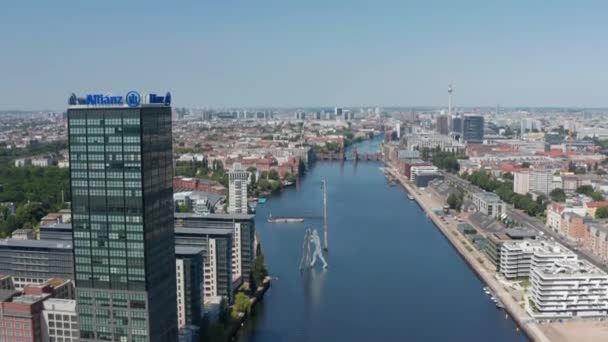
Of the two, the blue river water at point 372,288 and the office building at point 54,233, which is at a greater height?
the office building at point 54,233

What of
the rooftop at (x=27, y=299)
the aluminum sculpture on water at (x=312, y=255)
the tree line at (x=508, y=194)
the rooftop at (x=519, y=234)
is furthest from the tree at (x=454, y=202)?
the rooftop at (x=27, y=299)

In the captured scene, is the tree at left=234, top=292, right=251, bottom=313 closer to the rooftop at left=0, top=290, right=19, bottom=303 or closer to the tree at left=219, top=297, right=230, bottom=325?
the tree at left=219, top=297, right=230, bottom=325

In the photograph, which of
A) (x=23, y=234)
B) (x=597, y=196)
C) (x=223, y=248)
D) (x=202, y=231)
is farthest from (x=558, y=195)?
(x=23, y=234)

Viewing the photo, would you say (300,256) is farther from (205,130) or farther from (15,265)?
(205,130)

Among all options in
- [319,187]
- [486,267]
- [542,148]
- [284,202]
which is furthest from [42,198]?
[542,148]

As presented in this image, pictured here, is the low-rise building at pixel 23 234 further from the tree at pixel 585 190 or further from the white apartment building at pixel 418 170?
the tree at pixel 585 190
